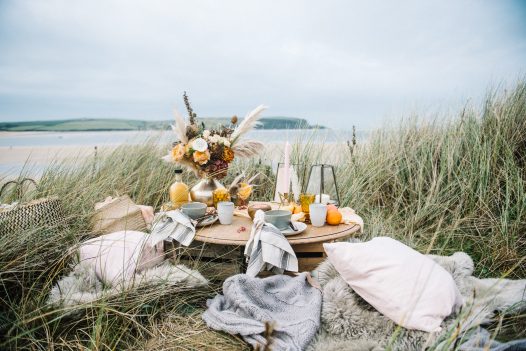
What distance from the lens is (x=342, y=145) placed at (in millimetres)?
5137

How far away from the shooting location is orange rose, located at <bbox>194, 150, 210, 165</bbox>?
9.13 feet

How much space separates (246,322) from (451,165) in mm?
3117

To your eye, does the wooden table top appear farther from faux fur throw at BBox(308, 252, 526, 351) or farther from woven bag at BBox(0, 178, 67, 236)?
woven bag at BBox(0, 178, 67, 236)

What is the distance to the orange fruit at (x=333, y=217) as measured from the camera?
2.53m

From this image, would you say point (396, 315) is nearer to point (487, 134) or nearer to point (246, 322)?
point (246, 322)

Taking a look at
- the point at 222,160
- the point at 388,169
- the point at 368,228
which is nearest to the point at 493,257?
the point at 368,228

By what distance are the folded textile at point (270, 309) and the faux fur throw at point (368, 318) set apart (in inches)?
3.4

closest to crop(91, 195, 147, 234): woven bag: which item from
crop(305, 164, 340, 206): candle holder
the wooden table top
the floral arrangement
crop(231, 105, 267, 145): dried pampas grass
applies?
the floral arrangement

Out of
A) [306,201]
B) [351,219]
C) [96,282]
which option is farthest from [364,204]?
[96,282]

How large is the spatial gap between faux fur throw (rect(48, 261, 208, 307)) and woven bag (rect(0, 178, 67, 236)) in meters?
0.37

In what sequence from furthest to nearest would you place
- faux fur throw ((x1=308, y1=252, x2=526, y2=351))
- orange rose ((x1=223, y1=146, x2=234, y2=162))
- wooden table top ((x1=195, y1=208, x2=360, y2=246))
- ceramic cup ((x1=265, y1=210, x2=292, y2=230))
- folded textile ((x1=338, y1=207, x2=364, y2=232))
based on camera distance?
orange rose ((x1=223, y1=146, x2=234, y2=162)) → folded textile ((x1=338, y1=207, x2=364, y2=232)) → ceramic cup ((x1=265, y1=210, x2=292, y2=230)) → wooden table top ((x1=195, y1=208, x2=360, y2=246)) → faux fur throw ((x1=308, y1=252, x2=526, y2=351))

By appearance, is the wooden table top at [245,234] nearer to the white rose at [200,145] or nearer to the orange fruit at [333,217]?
A: the orange fruit at [333,217]

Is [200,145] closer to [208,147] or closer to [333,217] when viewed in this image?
[208,147]

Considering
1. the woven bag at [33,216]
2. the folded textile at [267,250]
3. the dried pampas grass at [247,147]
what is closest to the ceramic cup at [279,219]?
the folded textile at [267,250]
